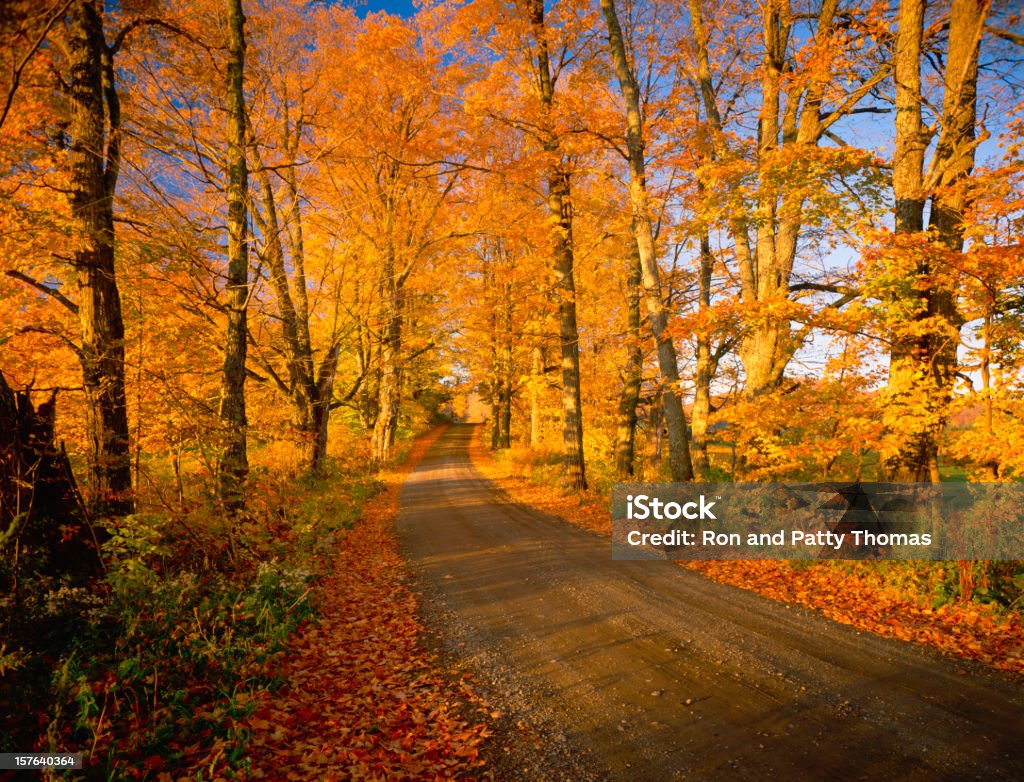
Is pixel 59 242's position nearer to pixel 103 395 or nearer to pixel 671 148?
pixel 103 395

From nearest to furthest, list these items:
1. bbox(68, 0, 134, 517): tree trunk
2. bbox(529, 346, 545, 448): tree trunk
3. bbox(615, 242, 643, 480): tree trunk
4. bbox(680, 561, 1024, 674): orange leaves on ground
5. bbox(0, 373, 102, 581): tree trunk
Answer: bbox(0, 373, 102, 581): tree trunk → bbox(680, 561, 1024, 674): orange leaves on ground → bbox(68, 0, 134, 517): tree trunk → bbox(615, 242, 643, 480): tree trunk → bbox(529, 346, 545, 448): tree trunk

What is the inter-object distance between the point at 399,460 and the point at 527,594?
2333 centimetres

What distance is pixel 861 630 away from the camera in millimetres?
5906

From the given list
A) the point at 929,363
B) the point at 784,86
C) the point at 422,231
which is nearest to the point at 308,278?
the point at 422,231

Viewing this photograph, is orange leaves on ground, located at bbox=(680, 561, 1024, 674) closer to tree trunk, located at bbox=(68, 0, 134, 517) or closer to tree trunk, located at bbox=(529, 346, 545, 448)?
tree trunk, located at bbox=(68, 0, 134, 517)

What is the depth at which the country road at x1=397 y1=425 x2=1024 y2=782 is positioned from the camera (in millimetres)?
3705

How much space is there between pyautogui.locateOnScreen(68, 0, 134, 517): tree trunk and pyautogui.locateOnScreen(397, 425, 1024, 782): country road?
16.0 feet

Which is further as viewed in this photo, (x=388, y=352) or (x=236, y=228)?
(x=388, y=352)

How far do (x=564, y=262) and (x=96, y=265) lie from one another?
11.8 meters

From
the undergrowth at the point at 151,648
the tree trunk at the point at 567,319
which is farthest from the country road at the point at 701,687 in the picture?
the tree trunk at the point at 567,319

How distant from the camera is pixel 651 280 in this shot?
36.4ft

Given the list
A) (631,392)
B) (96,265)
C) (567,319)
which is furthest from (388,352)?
(96,265)

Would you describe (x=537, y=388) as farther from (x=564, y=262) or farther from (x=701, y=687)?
(x=701, y=687)

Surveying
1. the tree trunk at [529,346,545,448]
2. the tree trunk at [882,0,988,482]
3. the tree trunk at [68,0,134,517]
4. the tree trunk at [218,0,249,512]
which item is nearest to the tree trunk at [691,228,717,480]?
the tree trunk at [882,0,988,482]
